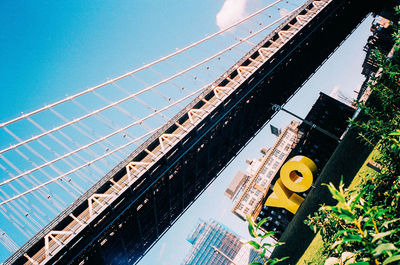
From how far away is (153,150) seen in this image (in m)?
14.8

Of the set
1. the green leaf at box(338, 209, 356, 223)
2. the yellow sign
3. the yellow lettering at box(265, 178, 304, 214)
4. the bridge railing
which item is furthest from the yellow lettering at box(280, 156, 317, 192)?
the green leaf at box(338, 209, 356, 223)

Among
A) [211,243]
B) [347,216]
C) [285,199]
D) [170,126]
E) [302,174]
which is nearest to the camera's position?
[347,216]

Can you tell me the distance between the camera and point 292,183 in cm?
1762

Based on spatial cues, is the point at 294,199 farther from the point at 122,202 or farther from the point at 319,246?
the point at 122,202

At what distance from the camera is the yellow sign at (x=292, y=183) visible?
17.2 metres

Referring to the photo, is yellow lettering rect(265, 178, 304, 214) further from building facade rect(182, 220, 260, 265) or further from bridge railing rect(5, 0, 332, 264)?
building facade rect(182, 220, 260, 265)

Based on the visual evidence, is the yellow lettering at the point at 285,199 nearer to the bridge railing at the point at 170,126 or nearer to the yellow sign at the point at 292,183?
the yellow sign at the point at 292,183

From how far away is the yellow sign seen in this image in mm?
17219

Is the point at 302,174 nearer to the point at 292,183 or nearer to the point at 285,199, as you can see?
the point at 292,183

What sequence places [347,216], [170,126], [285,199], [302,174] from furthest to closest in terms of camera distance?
[285,199] → [302,174] → [170,126] → [347,216]

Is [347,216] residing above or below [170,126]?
below

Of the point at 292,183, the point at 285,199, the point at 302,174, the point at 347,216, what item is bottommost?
the point at 347,216

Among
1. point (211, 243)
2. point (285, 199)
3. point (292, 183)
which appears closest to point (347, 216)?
point (292, 183)

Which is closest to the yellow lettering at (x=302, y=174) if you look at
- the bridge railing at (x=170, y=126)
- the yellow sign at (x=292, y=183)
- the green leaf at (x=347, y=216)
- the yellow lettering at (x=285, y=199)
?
the yellow sign at (x=292, y=183)
